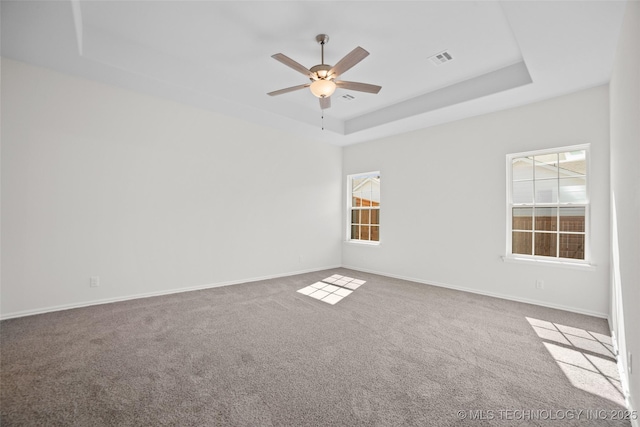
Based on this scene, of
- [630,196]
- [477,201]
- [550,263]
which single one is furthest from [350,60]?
[550,263]

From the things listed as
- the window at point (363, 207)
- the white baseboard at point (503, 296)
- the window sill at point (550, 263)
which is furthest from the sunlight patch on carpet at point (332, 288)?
the window sill at point (550, 263)

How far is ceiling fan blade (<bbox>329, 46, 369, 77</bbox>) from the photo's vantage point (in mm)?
2500

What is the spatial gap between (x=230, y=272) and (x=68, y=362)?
2.60 metres

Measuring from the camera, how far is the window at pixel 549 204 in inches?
142

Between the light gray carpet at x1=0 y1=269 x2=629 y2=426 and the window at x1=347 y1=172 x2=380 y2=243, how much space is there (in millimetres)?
2590

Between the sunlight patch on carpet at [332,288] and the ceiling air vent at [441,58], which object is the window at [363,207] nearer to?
the sunlight patch on carpet at [332,288]

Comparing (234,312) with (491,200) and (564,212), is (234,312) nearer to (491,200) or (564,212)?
(491,200)

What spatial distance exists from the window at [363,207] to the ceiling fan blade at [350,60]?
3246mm

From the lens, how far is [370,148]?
5.96 metres

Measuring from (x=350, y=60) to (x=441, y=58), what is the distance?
1.46m

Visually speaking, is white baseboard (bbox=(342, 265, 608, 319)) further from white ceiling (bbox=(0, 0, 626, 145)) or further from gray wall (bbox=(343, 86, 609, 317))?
white ceiling (bbox=(0, 0, 626, 145))

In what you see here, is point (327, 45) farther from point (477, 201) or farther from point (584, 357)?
point (584, 357)

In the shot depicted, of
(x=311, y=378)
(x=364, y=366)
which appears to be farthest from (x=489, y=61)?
(x=311, y=378)

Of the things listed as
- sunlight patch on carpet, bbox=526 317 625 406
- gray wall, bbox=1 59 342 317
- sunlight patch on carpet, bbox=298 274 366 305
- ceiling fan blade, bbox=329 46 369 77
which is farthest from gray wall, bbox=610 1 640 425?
gray wall, bbox=1 59 342 317
